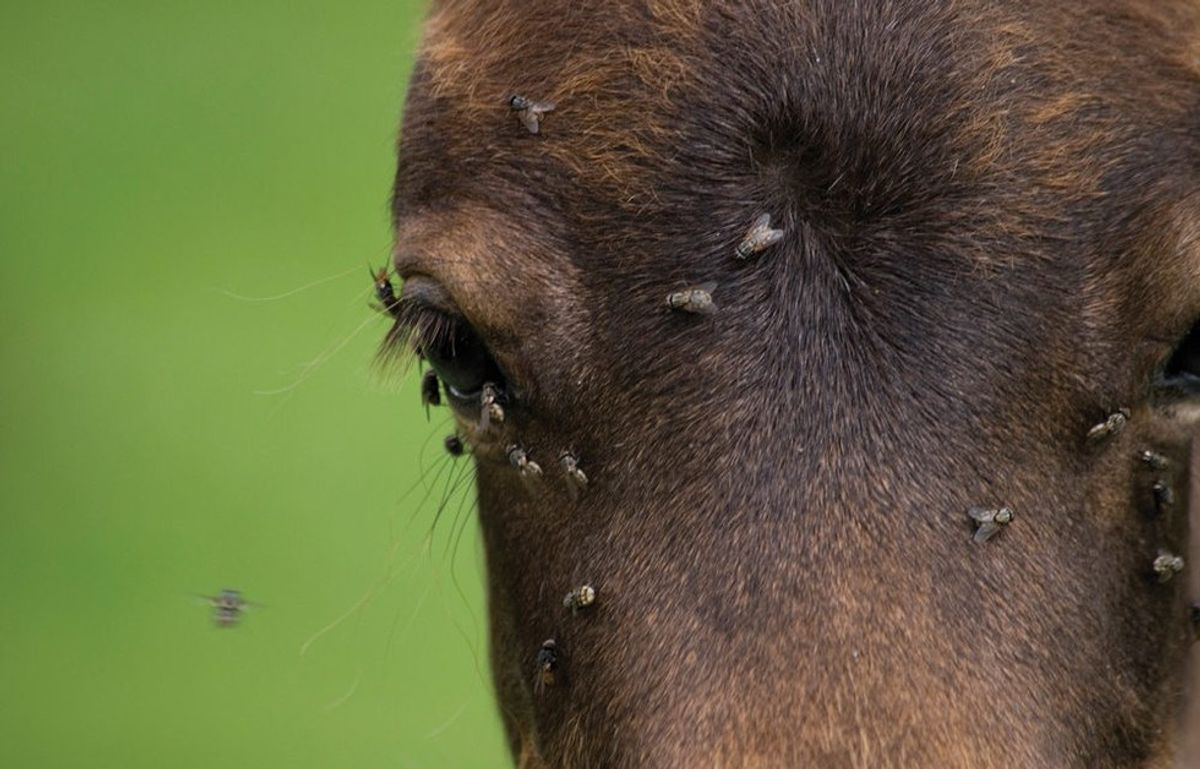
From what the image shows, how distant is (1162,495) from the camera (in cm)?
470

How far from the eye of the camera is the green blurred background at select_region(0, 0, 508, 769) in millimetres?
12625

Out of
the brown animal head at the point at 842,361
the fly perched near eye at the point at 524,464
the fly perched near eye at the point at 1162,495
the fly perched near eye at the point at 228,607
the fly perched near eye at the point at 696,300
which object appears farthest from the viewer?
the fly perched near eye at the point at 228,607

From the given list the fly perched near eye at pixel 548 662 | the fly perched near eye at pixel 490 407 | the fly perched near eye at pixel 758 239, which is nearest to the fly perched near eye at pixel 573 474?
the fly perched near eye at pixel 490 407

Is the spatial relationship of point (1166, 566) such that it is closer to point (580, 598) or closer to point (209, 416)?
point (580, 598)

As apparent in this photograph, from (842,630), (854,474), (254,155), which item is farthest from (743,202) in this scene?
(254,155)

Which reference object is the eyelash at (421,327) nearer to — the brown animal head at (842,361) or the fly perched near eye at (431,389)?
the brown animal head at (842,361)

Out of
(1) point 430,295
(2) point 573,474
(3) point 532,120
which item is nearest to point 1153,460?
(2) point 573,474

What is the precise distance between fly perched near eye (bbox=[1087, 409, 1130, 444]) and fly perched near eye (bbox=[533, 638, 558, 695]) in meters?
1.29

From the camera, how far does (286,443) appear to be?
572 inches

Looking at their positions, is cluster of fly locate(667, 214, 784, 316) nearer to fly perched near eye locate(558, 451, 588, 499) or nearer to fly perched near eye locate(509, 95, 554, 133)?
fly perched near eye locate(558, 451, 588, 499)

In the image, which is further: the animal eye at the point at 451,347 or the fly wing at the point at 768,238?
the animal eye at the point at 451,347

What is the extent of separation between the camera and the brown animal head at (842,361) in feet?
13.9

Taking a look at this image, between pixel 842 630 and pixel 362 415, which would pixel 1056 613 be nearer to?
pixel 842 630

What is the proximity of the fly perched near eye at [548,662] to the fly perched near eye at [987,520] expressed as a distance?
1.05 meters
